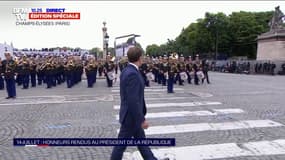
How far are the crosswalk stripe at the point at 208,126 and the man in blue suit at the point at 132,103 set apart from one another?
2910 millimetres

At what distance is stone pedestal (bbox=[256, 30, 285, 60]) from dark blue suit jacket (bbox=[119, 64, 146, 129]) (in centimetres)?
4164

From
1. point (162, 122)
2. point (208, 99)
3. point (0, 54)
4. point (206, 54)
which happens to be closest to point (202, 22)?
point (206, 54)

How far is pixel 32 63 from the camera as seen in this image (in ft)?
69.4

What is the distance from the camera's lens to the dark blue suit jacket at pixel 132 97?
178 inches

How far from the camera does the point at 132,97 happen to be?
4512 millimetres

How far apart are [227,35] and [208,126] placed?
6393 centimetres

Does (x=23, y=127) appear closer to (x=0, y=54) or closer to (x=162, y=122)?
(x=162, y=122)

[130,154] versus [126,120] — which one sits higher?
[126,120]

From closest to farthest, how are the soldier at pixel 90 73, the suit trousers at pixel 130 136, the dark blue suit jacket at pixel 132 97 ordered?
the dark blue suit jacket at pixel 132 97, the suit trousers at pixel 130 136, the soldier at pixel 90 73

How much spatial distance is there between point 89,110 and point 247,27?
65205mm

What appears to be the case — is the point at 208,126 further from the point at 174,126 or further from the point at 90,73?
the point at 90,73

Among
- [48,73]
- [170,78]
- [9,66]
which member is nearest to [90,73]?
[48,73]

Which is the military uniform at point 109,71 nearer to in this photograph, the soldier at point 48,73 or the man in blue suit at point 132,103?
the soldier at point 48,73

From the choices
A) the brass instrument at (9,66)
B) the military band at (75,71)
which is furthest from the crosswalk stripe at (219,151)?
the military band at (75,71)
